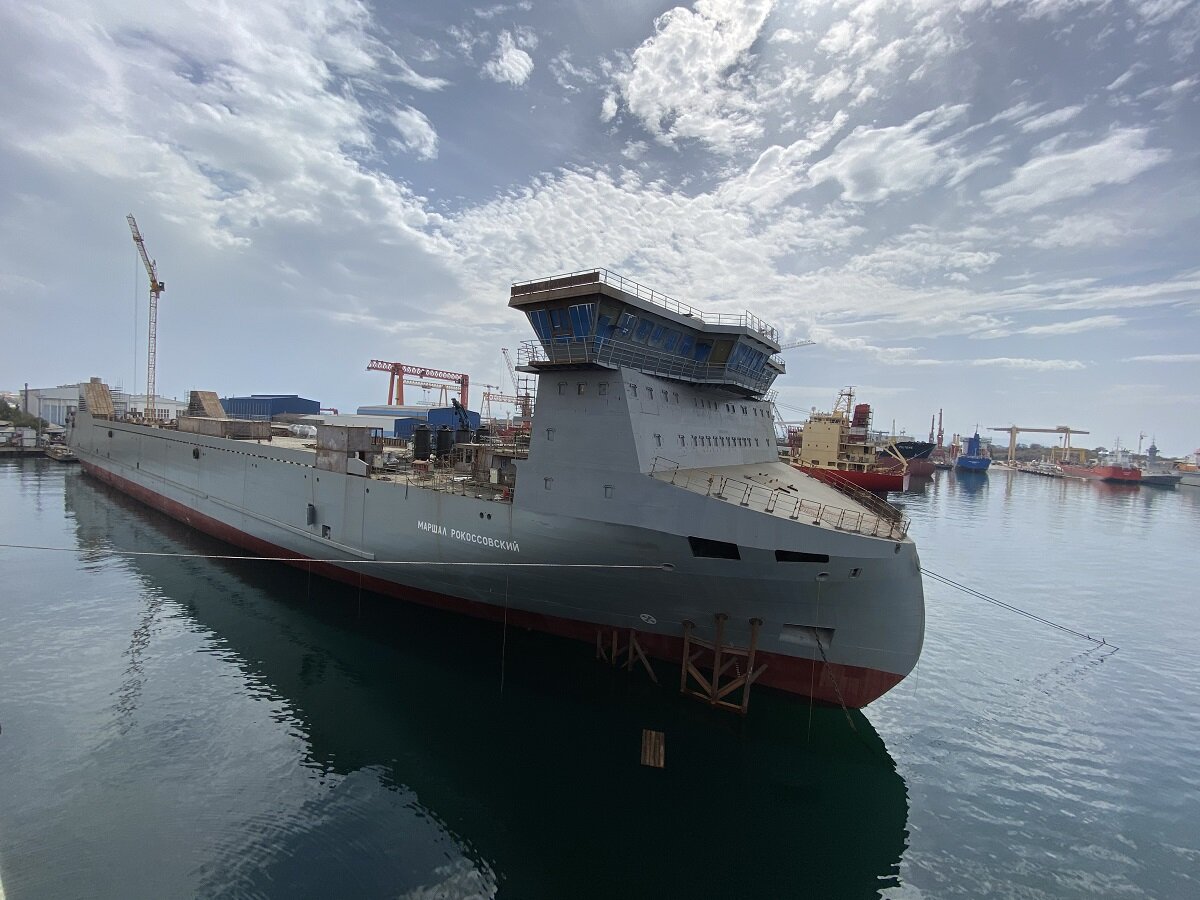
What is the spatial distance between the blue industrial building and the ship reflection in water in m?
56.3

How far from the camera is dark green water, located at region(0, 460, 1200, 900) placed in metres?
9.91

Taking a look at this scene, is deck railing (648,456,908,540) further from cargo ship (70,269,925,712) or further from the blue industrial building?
the blue industrial building

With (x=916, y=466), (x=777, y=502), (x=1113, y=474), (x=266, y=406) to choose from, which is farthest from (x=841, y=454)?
(x=1113, y=474)

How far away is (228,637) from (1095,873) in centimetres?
2503

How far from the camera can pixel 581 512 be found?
52.9ft

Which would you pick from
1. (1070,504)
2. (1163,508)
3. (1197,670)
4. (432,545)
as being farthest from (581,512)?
(1163,508)

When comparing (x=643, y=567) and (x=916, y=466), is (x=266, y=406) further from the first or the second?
(x=916, y=466)

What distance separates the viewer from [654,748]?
13617 mm

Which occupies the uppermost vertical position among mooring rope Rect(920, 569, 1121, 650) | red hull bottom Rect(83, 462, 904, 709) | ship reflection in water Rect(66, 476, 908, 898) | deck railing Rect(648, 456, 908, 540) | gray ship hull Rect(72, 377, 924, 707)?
deck railing Rect(648, 456, 908, 540)

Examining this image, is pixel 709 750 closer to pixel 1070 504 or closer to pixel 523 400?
pixel 523 400

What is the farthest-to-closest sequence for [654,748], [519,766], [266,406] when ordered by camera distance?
[266,406] → [654,748] → [519,766]

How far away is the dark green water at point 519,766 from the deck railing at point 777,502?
5796mm

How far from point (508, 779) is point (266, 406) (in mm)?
69620

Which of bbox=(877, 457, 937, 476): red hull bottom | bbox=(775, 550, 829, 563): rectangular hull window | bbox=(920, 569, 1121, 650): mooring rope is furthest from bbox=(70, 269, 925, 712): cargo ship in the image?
bbox=(877, 457, 937, 476): red hull bottom
